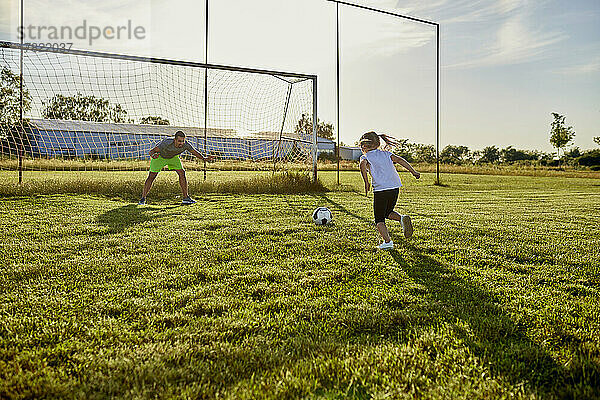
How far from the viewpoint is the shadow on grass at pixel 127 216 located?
6079 millimetres

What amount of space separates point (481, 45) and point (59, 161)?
1771cm

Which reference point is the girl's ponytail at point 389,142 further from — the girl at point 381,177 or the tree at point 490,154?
the tree at point 490,154

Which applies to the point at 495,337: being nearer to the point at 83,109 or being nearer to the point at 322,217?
the point at 322,217

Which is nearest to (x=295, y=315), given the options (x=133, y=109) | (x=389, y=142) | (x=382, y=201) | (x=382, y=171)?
(x=382, y=201)

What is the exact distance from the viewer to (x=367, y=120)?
25922 mm

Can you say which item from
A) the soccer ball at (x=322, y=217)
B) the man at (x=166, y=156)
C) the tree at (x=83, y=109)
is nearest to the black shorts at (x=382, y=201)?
the soccer ball at (x=322, y=217)

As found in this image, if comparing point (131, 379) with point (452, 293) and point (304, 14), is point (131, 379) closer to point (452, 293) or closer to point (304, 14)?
point (452, 293)

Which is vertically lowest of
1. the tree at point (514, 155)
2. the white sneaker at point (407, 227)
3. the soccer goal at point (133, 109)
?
the white sneaker at point (407, 227)

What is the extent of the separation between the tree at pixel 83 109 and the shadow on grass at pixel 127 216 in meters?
5.91

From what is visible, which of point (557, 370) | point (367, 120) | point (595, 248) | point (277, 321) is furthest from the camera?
point (367, 120)

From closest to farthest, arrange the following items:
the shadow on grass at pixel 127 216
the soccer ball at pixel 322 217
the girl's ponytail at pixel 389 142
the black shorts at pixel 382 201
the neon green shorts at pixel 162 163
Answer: the black shorts at pixel 382 201
the girl's ponytail at pixel 389 142
the shadow on grass at pixel 127 216
the soccer ball at pixel 322 217
the neon green shorts at pixel 162 163

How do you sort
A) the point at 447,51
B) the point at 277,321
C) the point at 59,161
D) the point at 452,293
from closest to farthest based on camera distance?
1. the point at 277,321
2. the point at 452,293
3. the point at 59,161
4. the point at 447,51

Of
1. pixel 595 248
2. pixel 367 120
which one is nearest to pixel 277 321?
pixel 595 248

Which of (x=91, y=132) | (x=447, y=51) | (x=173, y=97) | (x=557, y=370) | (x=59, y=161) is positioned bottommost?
(x=557, y=370)
